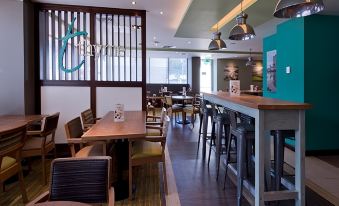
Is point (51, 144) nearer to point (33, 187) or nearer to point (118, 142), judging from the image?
point (33, 187)

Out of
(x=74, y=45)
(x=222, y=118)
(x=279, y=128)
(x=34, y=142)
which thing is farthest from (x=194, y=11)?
(x=34, y=142)

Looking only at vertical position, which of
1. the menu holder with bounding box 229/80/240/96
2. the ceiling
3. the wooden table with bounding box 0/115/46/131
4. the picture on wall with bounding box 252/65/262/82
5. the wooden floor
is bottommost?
the wooden floor

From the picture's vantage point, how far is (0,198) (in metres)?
2.75

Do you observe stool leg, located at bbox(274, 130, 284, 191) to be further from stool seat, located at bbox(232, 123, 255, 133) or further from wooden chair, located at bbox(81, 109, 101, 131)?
wooden chair, located at bbox(81, 109, 101, 131)

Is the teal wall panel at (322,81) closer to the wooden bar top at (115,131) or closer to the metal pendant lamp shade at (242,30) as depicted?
the metal pendant lamp shade at (242,30)

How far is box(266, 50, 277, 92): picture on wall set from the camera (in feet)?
17.9

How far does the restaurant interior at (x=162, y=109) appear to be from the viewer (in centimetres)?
261

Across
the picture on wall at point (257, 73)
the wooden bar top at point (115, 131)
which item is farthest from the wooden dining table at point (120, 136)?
the picture on wall at point (257, 73)


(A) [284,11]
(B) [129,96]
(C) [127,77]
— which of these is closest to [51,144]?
(B) [129,96]

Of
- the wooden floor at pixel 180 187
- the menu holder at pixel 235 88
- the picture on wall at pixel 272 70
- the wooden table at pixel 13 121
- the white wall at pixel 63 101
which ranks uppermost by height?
the picture on wall at pixel 272 70

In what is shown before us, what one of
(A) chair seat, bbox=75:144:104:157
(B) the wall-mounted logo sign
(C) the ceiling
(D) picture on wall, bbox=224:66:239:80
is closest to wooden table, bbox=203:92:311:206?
(A) chair seat, bbox=75:144:104:157

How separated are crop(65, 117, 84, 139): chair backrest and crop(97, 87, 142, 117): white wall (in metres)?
1.44

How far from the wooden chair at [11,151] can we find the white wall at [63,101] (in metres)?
1.91

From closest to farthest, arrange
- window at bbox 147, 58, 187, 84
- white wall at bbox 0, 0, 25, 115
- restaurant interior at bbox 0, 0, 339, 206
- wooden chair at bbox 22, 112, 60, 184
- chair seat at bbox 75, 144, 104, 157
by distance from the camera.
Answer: restaurant interior at bbox 0, 0, 339, 206, chair seat at bbox 75, 144, 104, 157, wooden chair at bbox 22, 112, 60, 184, white wall at bbox 0, 0, 25, 115, window at bbox 147, 58, 187, 84
